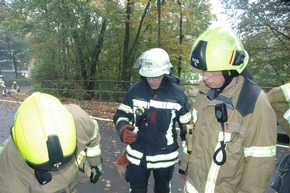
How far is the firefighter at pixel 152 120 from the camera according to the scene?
2.69 m

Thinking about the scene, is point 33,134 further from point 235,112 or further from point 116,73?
point 116,73

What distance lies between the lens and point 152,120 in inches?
106

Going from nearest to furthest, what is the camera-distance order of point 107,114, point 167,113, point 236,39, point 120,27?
point 236,39, point 167,113, point 107,114, point 120,27

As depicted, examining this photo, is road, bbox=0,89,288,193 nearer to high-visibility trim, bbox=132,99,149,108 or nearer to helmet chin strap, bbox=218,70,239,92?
high-visibility trim, bbox=132,99,149,108

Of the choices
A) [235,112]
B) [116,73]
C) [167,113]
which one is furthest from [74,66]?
[235,112]

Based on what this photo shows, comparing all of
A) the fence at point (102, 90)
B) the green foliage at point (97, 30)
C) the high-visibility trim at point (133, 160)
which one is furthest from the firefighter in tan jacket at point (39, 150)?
the fence at point (102, 90)

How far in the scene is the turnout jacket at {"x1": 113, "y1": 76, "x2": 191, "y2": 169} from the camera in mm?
2699

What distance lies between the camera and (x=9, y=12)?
47.3 ft

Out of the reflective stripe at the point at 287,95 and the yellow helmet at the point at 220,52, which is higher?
the yellow helmet at the point at 220,52

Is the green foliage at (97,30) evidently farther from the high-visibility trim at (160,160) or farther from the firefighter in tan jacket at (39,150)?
the firefighter in tan jacket at (39,150)

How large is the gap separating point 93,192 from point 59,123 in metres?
2.77

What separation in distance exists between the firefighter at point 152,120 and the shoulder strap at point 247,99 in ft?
3.37

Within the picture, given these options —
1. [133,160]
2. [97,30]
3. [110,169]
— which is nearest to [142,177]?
[133,160]

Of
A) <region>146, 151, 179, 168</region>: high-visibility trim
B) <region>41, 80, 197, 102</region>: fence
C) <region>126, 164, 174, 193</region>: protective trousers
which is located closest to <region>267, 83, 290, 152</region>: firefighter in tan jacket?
<region>146, 151, 179, 168</region>: high-visibility trim
